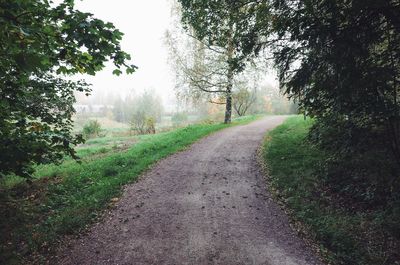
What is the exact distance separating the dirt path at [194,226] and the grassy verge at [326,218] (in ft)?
1.54

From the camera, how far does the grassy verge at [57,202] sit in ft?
21.8

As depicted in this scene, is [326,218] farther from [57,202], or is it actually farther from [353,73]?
[57,202]

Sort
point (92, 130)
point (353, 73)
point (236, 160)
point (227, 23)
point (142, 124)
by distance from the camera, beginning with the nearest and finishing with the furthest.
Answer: point (353, 73) < point (227, 23) < point (236, 160) < point (92, 130) < point (142, 124)

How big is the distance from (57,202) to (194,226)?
4520 millimetres

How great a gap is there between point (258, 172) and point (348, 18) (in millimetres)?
6075

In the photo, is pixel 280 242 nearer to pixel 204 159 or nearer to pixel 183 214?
pixel 183 214

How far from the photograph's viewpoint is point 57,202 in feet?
29.2

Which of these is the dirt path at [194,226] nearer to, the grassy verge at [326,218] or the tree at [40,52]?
the grassy verge at [326,218]

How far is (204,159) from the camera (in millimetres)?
12938

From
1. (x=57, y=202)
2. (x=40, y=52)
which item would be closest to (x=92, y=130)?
(x=57, y=202)

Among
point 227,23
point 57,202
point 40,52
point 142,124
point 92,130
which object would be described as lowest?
point 57,202

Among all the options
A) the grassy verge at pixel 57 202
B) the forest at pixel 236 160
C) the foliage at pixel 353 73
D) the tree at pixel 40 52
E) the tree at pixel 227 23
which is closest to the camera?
the tree at pixel 40 52

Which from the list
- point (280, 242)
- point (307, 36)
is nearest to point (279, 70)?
point (307, 36)

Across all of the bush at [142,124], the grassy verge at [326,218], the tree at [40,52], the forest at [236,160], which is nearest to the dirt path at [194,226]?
the forest at [236,160]
